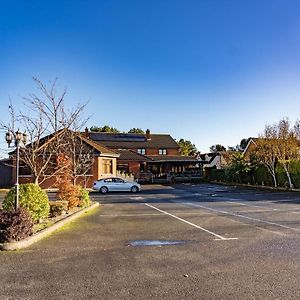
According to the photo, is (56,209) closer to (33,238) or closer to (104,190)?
(33,238)

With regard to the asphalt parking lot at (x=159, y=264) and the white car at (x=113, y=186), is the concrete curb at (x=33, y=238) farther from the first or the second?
the white car at (x=113, y=186)

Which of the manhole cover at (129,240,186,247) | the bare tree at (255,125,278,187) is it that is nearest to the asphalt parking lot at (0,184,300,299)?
the manhole cover at (129,240,186,247)

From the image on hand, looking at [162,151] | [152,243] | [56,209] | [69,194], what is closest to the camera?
[152,243]

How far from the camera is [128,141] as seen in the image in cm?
6594

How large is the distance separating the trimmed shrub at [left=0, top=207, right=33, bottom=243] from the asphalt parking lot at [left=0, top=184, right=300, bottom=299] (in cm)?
52

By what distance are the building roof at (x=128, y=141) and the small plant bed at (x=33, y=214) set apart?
149ft

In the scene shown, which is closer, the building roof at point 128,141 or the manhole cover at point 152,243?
the manhole cover at point 152,243

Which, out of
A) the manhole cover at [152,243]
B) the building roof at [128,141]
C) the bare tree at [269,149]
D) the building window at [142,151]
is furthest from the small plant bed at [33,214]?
the building roof at [128,141]

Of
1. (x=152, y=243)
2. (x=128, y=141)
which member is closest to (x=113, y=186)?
(x=152, y=243)

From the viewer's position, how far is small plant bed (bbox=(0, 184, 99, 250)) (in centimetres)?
873

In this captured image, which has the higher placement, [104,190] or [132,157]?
[132,157]

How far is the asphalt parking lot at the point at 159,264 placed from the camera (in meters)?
5.45

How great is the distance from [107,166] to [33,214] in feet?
97.7

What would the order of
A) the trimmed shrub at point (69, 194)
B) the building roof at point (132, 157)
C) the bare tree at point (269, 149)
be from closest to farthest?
the trimmed shrub at point (69, 194)
the bare tree at point (269, 149)
the building roof at point (132, 157)
